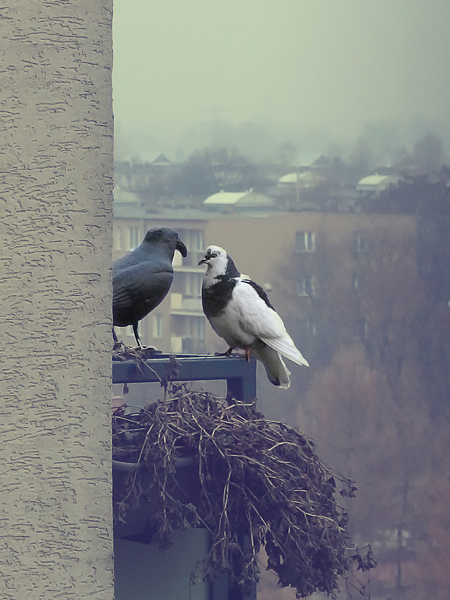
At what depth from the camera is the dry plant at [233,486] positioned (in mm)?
1164

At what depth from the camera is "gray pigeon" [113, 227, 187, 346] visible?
1.13m

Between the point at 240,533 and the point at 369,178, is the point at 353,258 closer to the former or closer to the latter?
the point at 369,178

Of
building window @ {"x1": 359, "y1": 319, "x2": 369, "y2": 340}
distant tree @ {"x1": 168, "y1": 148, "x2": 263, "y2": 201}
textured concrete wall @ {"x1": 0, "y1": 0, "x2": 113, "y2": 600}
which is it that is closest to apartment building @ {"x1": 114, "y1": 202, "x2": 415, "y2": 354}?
distant tree @ {"x1": 168, "y1": 148, "x2": 263, "y2": 201}

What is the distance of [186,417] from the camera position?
1206 mm

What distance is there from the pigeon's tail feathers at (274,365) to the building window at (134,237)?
5.36 meters

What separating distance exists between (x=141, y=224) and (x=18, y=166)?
616 cm

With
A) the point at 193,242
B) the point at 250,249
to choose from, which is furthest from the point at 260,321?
the point at 250,249

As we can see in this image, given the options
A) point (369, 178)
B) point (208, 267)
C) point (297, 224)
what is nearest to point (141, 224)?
point (297, 224)

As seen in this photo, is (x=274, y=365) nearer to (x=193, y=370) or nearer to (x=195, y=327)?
(x=193, y=370)

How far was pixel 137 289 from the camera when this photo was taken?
3.70 feet

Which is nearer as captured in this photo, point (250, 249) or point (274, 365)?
point (274, 365)

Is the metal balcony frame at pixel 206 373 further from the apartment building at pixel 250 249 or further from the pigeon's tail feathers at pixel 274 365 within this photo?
the apartment building at pixel 250 249

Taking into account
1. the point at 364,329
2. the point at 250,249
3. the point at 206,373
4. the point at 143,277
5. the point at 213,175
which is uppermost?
the point at 213,175

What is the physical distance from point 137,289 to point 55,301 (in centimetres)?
20
